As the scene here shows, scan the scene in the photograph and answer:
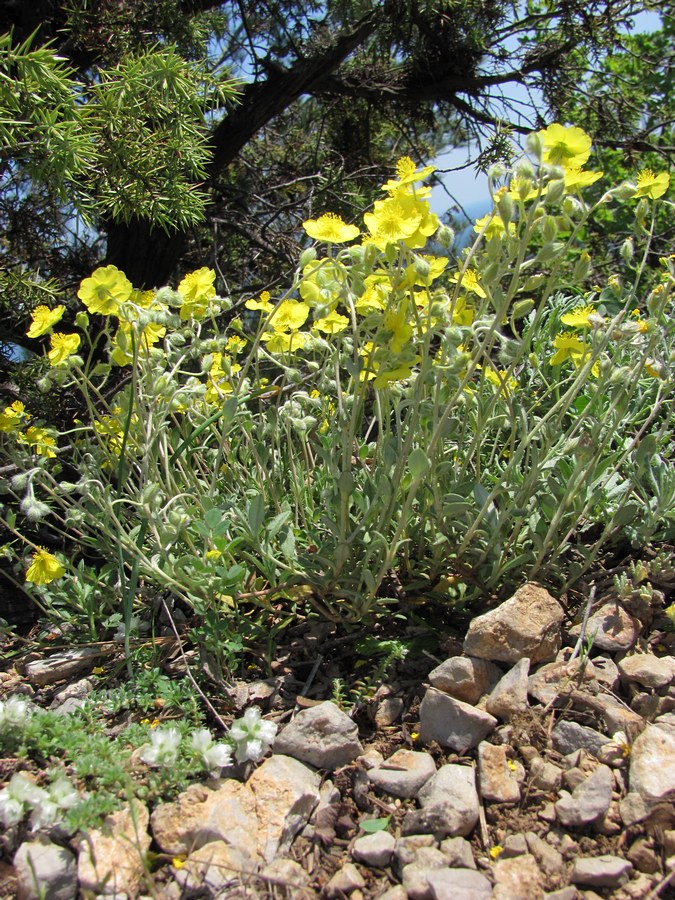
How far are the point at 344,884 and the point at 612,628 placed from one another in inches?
36.0

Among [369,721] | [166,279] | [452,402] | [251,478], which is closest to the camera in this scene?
[452,402]

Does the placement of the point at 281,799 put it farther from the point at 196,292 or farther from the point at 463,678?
the point at 196,292

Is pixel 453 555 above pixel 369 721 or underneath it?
above

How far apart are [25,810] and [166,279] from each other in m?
2.69

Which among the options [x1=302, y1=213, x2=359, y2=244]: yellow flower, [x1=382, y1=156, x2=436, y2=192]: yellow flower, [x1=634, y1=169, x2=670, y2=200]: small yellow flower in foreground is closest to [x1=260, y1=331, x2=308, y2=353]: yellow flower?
[x1=302, y1=213, x2=359, y2=244]: yellow flower

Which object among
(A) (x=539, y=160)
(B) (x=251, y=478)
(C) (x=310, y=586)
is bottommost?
(C) (x=310, y=586)

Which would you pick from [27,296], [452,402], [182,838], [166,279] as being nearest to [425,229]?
[452,402]

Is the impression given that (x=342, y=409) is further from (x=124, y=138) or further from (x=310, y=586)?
(x=124, y=138)

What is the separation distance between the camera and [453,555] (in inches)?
77.0

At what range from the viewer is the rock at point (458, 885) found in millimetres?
1296

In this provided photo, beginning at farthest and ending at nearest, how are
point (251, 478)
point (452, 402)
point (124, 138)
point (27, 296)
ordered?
point (27, 296) → point (124, 138) → point (251, 478) → point (452, 402)

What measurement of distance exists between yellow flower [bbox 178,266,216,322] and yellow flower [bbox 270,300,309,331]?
0.64 ft

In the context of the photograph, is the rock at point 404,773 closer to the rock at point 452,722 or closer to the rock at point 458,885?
the rock at point 452,722

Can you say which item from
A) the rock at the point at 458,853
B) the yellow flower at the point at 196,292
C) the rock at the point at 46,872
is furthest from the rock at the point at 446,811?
the yellow flower at the point at 196,292
